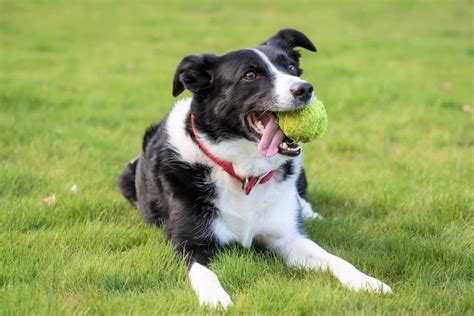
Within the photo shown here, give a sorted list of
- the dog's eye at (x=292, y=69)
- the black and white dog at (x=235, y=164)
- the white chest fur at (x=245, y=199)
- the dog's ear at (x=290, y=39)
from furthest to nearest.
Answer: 1. the dog's ear at (x=290, y=39)
2. the dog's eye at (x=292, y=69)
3. the white chest fur at (x=245, y=199)
4. the black and white dog at (x=235, y=164)

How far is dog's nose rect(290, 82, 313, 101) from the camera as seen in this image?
13.2 feet

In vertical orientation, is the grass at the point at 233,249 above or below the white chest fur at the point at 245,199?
below

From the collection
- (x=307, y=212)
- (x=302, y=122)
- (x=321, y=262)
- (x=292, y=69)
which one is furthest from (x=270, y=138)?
(x=307, y=212)

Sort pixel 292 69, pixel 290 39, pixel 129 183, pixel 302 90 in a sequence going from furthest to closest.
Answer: pixel 129 183, pixel 290 39, pixel 292 69, pixel 302 90

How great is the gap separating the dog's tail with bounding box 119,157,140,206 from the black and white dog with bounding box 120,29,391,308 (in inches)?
36.5

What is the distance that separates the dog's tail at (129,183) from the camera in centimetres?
559

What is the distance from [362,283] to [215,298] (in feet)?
2.96

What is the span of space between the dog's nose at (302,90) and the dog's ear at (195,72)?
28.3 inches

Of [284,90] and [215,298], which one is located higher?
[284,90]

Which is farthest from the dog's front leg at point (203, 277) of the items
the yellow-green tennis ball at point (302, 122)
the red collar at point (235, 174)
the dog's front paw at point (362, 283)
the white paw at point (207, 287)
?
the yellow-green tennis ball at point (302, 122)

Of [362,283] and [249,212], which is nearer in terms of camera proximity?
[362,283]

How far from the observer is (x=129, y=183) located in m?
5.72

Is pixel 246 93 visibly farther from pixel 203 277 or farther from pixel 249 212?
pixel 203 277

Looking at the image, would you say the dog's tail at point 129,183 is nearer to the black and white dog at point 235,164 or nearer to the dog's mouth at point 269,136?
the black and white dog at point 235,164
